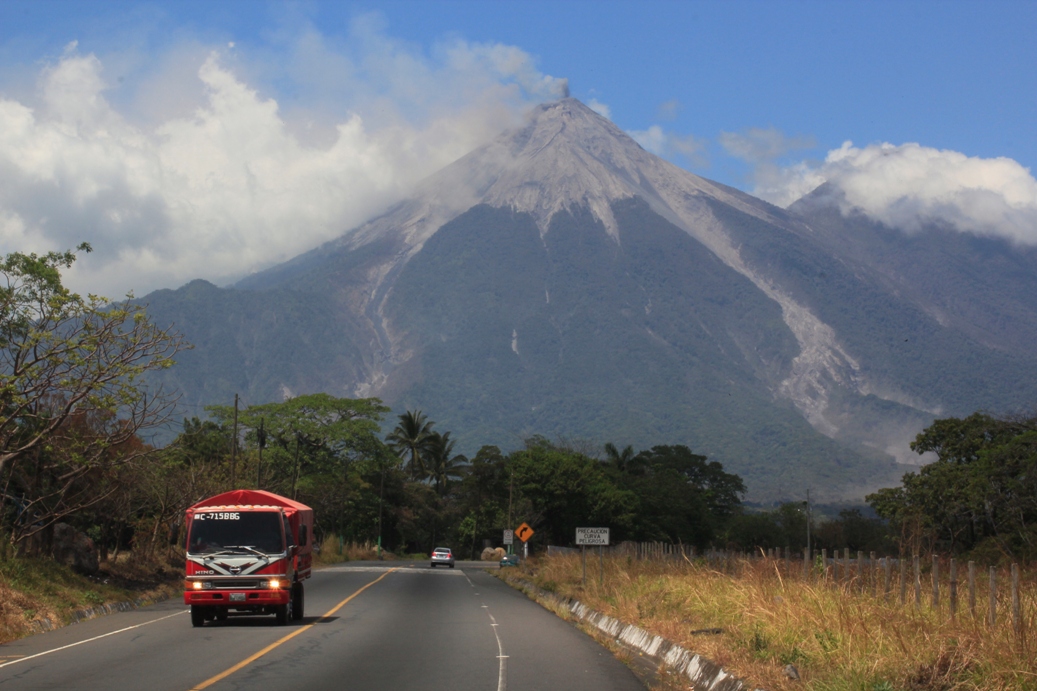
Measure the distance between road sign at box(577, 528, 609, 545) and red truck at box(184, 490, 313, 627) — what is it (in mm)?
9399

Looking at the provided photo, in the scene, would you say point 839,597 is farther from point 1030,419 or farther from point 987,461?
point 1030,419

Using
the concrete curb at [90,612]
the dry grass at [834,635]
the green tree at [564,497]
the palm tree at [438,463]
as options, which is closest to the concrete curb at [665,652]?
the dry grass at [834,635]

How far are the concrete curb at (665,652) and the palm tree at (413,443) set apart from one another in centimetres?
9717

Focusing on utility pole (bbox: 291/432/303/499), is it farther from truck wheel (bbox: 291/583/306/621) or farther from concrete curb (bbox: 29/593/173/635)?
truck wheel (bbox: 291/583/306/621)

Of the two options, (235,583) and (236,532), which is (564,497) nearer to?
(236,532)

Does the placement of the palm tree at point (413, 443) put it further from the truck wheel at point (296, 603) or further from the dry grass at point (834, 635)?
the dry grass at point (834, 635)

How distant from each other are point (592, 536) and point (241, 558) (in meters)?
11.2

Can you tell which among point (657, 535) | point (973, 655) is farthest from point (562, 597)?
point (657, 535)

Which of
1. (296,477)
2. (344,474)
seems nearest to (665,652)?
(296,477)

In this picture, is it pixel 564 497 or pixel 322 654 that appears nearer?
pixel 322 654

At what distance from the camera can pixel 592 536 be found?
2908 cm

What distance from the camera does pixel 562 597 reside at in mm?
29422

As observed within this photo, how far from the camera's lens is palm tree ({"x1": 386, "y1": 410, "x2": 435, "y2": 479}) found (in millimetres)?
123188

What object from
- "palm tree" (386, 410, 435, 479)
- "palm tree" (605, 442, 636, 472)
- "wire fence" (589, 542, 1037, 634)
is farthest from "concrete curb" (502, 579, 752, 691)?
"palm tree" (605, 442, 636, 472)
